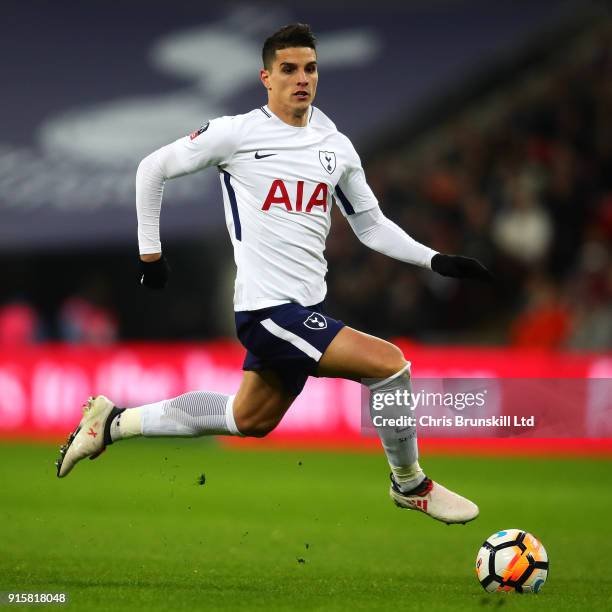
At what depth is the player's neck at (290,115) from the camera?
618cm

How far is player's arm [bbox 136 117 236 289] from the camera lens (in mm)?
6027

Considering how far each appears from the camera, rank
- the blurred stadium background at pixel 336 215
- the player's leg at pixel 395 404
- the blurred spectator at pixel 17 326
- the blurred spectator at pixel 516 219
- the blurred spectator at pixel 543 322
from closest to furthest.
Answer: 1. the player's leg at pixel 395 404
2. the blurred spectator at pixel 543 322
3. the blurred stadium background at pixel 336 215
4. the blurred spectator at pixel 516 219
5. the blurred spectator at pixel 17 326

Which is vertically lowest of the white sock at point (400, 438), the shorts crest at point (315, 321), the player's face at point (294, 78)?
the white sock at point (400, 438)

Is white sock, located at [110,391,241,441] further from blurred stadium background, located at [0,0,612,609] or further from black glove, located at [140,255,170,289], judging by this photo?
blurred stadium background, located at [0,0,612,609]

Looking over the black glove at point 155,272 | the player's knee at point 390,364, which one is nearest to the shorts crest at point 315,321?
the player's knee at point 390,364

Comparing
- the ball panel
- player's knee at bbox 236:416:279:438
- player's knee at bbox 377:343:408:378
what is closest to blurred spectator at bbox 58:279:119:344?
player's knee at bbox 236:416:279:438

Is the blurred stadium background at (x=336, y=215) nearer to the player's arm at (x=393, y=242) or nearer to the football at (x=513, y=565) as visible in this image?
the player's arm at (x=393, y=242)

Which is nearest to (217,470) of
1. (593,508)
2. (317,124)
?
(593,508)

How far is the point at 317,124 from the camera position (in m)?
6.33

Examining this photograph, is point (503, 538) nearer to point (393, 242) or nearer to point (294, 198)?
point (393, 242)

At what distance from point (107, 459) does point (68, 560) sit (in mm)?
6542

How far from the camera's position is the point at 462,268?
6.23 metres

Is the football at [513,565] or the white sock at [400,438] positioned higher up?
the white sock at [400,438]

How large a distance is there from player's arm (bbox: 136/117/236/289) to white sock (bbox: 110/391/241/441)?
26.0 inches
